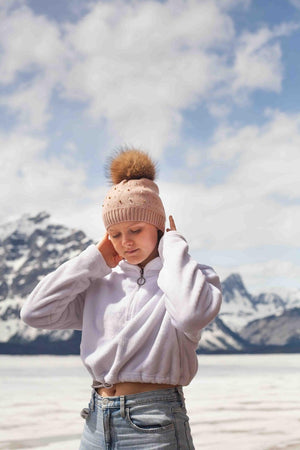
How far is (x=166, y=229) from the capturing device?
264 centimetres

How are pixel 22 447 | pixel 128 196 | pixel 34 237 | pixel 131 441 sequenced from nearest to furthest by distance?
1. pixel 131 441
2. pixel 128 196
3. pixel 22 447
4. pixel 34 237

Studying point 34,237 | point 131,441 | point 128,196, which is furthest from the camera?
point 34,237

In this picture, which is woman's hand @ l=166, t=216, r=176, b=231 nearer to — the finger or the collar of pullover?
the finger

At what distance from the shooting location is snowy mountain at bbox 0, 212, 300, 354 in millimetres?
89562

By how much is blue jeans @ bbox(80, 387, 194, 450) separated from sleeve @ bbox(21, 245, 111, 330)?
47cm

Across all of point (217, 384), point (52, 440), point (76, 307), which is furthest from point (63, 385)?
point (76, 307)

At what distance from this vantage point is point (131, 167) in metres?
2.69

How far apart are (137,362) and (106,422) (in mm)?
288

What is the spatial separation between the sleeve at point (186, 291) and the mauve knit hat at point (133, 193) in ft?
0.72

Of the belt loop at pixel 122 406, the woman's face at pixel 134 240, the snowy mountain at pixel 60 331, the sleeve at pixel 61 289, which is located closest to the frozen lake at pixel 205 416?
the sleeve at pixel 61 289

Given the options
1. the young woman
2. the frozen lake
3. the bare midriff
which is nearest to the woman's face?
the young woman

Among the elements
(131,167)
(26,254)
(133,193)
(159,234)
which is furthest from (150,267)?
(26,254)

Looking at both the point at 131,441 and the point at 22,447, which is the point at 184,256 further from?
the point at 22,447

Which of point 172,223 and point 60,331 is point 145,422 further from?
point 60,331
